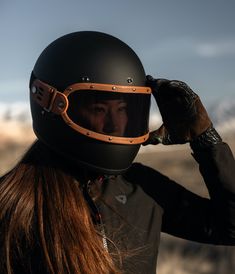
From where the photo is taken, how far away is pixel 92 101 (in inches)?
91.3

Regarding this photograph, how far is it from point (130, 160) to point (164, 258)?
26.1 ft

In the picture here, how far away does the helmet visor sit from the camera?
7.59 ft

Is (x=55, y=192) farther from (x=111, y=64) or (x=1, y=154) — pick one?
(x=1, y=154)

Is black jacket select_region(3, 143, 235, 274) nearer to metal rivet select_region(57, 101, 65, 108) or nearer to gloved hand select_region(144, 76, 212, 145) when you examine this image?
gloved hand select_region(144, 76, 212, 145)

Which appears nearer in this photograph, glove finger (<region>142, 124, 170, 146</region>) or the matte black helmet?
the matte black helmet

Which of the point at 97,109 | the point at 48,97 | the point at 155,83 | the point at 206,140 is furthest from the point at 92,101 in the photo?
the point at 206,140

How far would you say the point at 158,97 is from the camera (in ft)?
8.28

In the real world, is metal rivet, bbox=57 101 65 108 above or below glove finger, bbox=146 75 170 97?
below

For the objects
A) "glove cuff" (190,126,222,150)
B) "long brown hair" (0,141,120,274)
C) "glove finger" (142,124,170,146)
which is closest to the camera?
"long brown hair" (0,141,120,274)

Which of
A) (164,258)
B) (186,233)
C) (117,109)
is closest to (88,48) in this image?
(117,109)

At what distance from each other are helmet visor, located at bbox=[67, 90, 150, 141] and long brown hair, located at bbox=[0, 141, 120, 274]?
0.22m

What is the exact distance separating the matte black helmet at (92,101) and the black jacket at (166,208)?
0.33 feet

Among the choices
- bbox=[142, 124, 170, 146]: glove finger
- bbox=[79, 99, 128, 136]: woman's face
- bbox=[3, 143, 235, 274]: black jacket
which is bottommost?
bbox=[3, 143, 235, 274]: black jacket

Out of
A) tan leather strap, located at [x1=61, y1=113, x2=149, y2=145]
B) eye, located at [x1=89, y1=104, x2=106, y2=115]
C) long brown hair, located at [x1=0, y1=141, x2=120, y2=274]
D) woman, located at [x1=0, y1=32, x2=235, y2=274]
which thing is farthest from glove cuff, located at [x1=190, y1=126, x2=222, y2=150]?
long brown hair, located at [x1=0, y1=141, x2=120, y2=274]
